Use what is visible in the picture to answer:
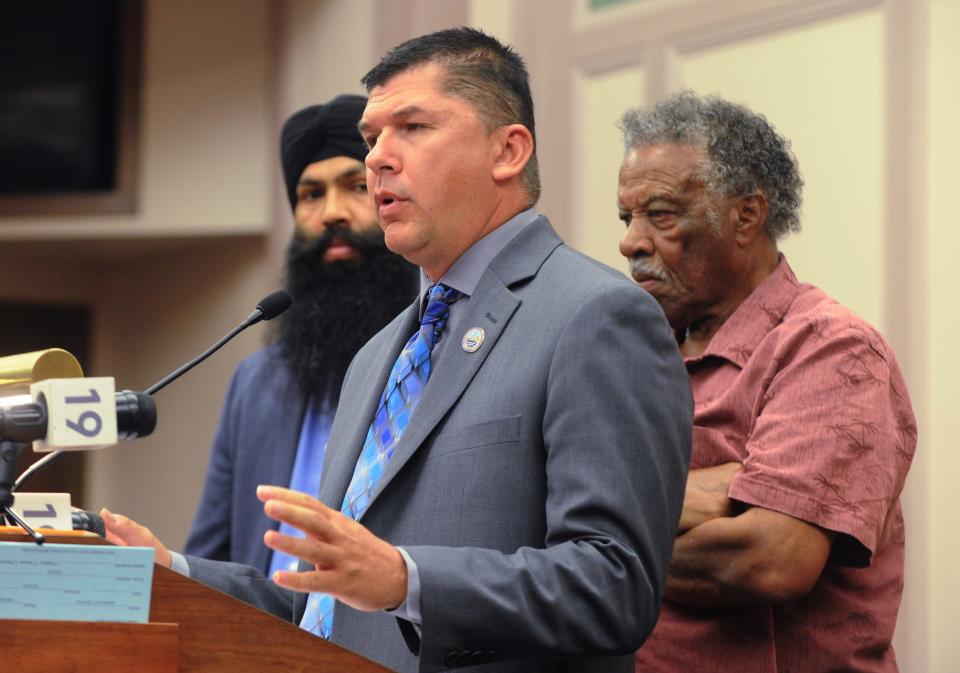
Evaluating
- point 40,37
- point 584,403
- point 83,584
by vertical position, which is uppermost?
point 40,37

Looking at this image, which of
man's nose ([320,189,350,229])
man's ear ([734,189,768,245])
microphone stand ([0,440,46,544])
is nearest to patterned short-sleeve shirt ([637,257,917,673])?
man's ear ([734,189,768,245])

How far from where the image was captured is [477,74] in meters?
2.14

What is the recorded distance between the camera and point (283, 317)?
390cm

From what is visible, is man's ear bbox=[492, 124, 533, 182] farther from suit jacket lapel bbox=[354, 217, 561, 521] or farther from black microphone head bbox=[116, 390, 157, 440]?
black microphone head bbox=[116, 390, 157, 440]

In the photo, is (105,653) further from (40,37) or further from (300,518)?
(40,37)

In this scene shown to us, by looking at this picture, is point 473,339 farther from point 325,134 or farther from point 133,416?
point 325,134

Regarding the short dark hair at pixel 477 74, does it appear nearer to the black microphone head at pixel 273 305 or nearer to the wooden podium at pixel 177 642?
the black microphone head at pixel 273 305

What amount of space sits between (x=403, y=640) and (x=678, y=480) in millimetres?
394

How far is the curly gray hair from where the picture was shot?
2551 millimetres

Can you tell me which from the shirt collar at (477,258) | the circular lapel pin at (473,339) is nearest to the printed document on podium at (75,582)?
the circular lapel pin at (473,339)

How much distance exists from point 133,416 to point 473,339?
0.48 meters

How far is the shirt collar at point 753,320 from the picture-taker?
7.90 ft

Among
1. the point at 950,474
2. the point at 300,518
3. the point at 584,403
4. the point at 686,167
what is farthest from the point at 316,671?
the point at 950,474

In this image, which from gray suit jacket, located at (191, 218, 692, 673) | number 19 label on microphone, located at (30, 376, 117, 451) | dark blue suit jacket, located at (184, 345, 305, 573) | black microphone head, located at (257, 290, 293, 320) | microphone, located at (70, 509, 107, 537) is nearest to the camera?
number 19 label on microphone, located at (30, 376, 117, 451)
